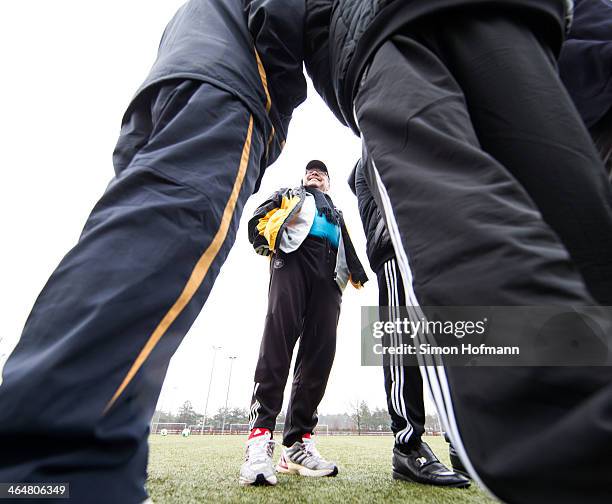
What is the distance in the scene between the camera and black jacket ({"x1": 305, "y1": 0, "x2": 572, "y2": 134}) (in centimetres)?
73

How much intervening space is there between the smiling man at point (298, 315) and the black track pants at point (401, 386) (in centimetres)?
40

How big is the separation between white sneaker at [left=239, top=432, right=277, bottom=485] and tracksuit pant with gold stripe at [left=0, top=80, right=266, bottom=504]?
120cm

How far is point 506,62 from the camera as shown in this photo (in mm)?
694

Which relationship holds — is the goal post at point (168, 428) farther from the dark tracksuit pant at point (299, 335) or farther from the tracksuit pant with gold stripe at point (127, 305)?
the tracksuit pant with gold stripe at point (127, 305)

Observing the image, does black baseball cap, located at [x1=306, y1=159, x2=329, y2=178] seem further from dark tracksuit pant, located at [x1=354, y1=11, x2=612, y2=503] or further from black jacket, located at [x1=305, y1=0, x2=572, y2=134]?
dark tracksuit pant, located at [x1=354, y1=11, x2=612, y2=503]

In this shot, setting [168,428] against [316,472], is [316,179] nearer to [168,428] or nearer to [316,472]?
[316,472]

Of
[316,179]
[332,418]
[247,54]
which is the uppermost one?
[316,179]

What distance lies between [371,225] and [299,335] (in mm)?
854

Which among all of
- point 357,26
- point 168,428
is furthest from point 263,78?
point 168,428

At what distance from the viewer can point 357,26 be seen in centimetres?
86

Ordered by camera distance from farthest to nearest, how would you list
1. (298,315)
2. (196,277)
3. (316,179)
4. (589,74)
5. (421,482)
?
(316,179), (298,315), (421,482), (589,74), (196,277)

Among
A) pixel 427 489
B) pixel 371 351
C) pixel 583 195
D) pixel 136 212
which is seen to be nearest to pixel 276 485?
pixel 427 489

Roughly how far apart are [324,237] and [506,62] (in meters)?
2.00

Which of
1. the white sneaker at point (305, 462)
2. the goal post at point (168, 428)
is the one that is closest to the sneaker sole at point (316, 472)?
the white sneaker at point (305, 462)
